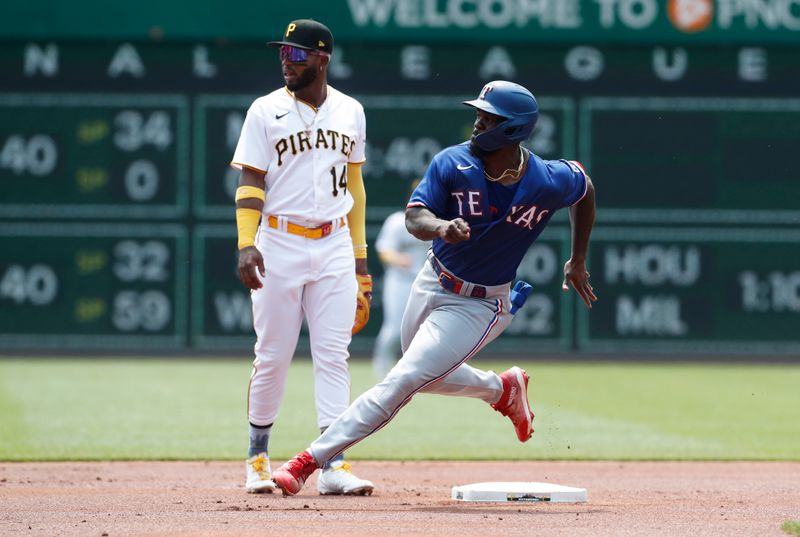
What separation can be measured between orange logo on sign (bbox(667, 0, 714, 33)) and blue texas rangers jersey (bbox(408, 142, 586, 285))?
373 inches

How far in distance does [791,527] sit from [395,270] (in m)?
8.55

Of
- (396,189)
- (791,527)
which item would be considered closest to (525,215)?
(791,527)

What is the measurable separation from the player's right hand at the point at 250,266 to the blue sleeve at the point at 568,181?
122 centimetres

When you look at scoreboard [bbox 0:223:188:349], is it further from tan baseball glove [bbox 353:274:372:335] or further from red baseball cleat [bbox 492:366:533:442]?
red baseball cleat [bbox 492:366:533:442]

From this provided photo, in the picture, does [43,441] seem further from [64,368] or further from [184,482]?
[64,368]

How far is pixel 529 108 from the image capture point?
18.4 ft

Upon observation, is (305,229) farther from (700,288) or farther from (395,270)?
(700,288)

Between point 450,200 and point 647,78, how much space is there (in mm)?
9816

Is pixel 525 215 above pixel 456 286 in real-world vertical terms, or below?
above

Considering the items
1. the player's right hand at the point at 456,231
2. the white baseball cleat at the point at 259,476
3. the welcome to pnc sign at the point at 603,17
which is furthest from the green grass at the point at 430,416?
the welcome to pnc sign at the point at 603,17

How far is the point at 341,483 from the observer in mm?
6074

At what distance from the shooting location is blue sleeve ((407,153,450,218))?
5480mm

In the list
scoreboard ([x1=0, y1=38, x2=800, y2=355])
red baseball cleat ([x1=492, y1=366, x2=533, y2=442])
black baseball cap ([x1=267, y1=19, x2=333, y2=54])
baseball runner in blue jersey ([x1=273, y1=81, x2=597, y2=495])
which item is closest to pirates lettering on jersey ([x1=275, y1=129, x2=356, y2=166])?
black baseball cap ([x1=267, y1=19, x2=333, y2=54])

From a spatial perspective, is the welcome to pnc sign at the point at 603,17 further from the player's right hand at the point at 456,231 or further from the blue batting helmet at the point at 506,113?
the player's right hand at the point at 456,231
